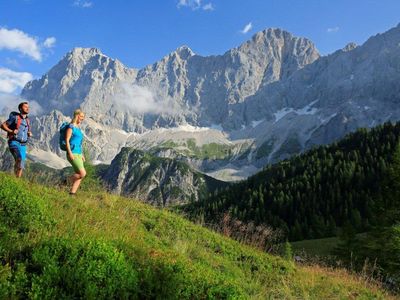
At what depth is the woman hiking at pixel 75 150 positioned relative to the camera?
14.3 metres

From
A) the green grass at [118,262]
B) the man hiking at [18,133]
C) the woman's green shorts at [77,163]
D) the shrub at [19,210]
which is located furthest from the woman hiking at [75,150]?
the shrub at [19,210]

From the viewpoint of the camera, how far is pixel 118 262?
686 centimetres

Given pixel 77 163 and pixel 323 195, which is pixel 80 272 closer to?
pixel 77 163

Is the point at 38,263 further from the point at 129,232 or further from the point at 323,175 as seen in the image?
the point at 323,175

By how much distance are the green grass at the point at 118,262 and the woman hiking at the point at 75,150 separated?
0.70 meters

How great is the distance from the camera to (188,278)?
23.7 ft

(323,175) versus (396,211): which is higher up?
(323,175)

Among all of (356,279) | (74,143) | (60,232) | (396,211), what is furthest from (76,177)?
(396,211)

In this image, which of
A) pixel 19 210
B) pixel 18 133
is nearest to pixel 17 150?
pixel 18 133

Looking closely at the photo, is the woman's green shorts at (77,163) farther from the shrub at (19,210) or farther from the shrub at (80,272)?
the shrub at (80,272)

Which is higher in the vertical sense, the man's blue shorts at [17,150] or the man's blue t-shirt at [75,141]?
the man's blue t-shirt at [75,141]

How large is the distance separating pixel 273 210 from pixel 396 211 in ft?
459

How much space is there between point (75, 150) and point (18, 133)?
2.80 m

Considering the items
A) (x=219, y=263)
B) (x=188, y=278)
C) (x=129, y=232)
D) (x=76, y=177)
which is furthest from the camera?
(x=76, y=177)
